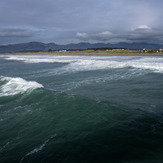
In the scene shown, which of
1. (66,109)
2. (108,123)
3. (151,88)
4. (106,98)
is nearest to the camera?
(108,123)

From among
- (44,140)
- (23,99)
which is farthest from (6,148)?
(23,99)

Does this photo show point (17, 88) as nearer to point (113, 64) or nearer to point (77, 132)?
point (77, 132)

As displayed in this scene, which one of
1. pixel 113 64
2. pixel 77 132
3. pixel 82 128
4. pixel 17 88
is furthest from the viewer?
pixel 113 64

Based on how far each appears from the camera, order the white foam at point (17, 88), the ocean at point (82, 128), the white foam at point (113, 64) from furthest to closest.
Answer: the white foam at point (113, 64) → the white foam at point (17, 88) → the ocean at point (82, 128)

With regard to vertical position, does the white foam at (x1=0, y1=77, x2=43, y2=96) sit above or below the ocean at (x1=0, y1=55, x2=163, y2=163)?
above

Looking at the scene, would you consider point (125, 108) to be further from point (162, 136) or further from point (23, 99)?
point (23, 99)

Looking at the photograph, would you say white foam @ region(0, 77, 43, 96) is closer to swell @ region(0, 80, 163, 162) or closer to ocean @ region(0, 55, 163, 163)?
ocean @ region(0, 55, 163, 163)

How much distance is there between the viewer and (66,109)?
12117 mm

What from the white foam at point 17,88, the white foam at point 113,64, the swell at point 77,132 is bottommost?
the swell at point 77,132

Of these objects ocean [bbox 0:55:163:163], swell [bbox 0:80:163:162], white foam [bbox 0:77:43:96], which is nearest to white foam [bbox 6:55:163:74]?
white foam [bbox 0:77:43:96]

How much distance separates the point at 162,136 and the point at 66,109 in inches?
252

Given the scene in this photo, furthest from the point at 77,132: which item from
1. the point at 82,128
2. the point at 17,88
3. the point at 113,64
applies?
the point at 113,64

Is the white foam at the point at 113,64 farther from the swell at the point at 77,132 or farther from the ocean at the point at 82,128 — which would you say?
the swell at the point at 77,132

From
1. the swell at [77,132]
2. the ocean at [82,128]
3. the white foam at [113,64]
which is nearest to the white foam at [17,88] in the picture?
the ocean at [82,128]
